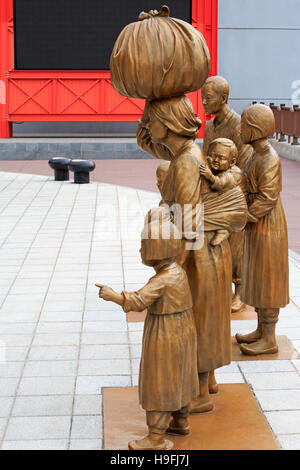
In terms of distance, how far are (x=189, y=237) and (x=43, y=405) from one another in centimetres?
164

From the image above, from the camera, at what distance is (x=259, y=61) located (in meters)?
22.9

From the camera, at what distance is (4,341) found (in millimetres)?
6000

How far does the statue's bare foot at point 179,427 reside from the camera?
163 inches

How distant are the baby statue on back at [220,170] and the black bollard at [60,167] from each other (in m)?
11.5

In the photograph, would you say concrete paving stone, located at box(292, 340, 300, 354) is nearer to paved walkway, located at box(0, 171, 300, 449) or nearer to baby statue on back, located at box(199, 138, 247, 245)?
paved walkway, located at box(0, 171, 300, 449)

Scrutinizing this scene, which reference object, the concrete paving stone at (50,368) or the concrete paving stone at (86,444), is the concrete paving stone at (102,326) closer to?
the concrete paving stone at (50,368)

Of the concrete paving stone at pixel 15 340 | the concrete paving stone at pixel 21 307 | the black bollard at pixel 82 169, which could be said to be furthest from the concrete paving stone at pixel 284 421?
the black bollard at pixel 82 169

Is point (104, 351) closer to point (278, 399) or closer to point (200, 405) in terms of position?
point (200, 405)

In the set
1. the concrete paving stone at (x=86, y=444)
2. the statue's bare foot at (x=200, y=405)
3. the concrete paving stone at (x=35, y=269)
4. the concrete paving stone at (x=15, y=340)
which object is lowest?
the concrete paving stone at (x=35, y=269)

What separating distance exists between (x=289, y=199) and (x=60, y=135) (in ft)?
35.8

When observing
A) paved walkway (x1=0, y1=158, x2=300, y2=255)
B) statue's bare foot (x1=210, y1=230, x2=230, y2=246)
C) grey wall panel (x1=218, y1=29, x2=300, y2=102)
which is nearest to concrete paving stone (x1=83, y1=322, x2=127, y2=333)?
statue's bare foot (x1=210, y1=230, x2=230, y2=246)

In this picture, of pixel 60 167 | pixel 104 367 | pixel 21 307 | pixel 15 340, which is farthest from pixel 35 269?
pixel 60 167

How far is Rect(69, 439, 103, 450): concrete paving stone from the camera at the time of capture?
164 inches
